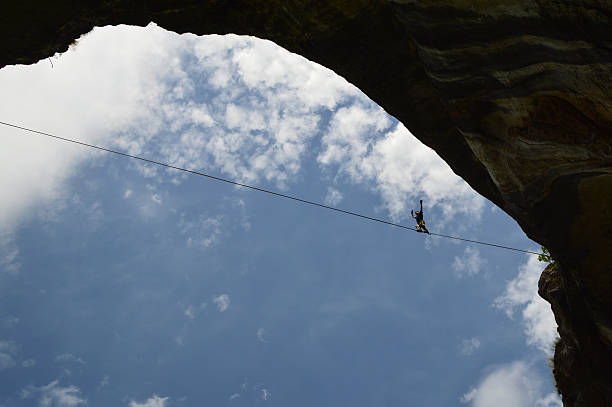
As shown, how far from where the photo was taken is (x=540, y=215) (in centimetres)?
960

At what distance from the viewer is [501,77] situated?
8.96m

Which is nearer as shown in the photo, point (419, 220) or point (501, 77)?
point (501, 77)

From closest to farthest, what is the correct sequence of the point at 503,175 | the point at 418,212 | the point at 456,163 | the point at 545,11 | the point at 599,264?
the point at 545,11 → the point at 599,264 → the point at 503,175 → the point at 456,163 → the point at 418,212

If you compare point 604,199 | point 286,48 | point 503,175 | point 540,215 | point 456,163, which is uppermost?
point 286,48

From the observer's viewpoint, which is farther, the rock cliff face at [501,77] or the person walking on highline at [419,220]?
the person walking on highline at [419,220]

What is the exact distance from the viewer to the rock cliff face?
8.18 meters

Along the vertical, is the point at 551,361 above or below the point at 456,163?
below

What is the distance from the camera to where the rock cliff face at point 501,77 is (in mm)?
8180

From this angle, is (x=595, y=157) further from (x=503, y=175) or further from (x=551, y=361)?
(x=551, y=361)

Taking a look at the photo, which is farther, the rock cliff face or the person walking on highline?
the person walking on highline

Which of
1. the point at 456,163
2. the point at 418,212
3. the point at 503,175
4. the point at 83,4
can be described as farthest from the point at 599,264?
the point at 83,4

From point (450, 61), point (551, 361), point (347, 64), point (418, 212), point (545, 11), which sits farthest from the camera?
point (418, 212)

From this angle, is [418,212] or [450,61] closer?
[450,61]

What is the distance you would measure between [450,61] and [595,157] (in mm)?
3985
